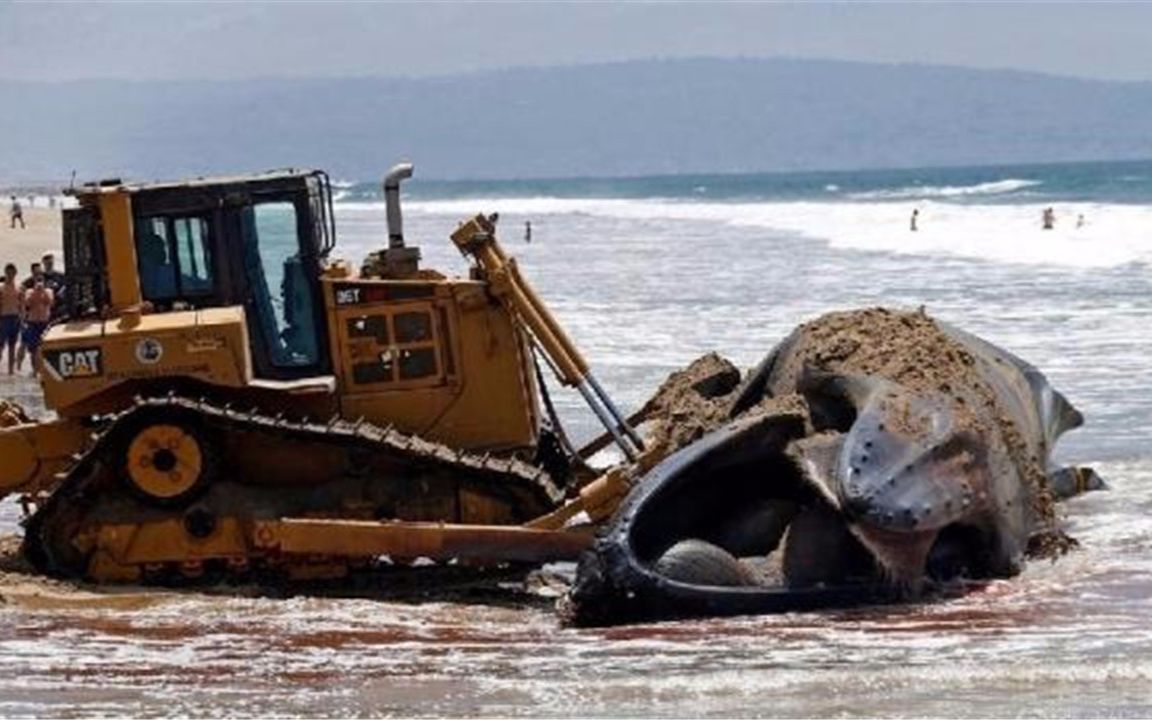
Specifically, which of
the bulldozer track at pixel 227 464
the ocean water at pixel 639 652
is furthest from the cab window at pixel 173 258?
the ocean water at pixel 639 652

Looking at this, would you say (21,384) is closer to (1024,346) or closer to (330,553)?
(1024,346)

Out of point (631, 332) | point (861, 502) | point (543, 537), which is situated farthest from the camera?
point (631, 332)

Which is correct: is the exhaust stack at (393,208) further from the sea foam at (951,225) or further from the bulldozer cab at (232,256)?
the sea foam at (951,225)

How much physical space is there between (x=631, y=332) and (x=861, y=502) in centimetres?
1902

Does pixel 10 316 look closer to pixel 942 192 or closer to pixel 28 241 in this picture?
pixel 28 241

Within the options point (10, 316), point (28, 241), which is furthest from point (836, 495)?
point (28, 241)

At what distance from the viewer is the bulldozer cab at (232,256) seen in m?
14.2

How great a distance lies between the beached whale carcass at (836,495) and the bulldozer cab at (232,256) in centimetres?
246

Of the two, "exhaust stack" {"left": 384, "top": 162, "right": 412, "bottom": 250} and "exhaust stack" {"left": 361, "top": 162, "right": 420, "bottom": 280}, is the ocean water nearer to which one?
"exhaust stack" {"left": 361, "top": 162, "right": 420, "bottom": 280}

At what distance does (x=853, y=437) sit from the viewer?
42.2 feet

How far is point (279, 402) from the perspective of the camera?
552 inches

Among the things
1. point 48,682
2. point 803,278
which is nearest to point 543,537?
point 48,682

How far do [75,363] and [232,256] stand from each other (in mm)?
1129

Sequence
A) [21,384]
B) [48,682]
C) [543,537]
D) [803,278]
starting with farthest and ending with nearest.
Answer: [803,278] < [21,384] < [543,537] < [48,682]
